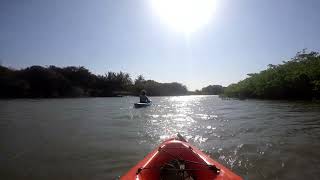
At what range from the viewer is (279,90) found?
1312 inches

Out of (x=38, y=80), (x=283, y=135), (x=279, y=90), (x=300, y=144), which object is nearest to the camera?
(x=300, y=144)

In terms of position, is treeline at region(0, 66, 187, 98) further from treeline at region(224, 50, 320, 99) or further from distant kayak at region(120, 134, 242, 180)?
distant kayak at region(120, 134, 242, 180)

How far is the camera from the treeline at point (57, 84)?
195 feet

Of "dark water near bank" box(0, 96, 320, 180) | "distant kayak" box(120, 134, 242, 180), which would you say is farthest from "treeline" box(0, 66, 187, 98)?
"distant kayak" box(120, 134, 242, 180)

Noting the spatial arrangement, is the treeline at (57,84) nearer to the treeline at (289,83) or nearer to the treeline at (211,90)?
the treeline at (211,90)

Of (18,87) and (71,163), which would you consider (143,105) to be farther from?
(18,87)

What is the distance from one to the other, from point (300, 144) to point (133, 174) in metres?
5.77

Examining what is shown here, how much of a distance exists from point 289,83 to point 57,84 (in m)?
47.5

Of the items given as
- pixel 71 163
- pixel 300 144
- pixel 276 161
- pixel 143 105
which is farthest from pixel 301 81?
pixel 71 163

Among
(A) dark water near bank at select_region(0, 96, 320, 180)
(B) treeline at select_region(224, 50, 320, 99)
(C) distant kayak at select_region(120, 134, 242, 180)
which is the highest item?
(B) treeline at select_region(224, 50, 320, 99)

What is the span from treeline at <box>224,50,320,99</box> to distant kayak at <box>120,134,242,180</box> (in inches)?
914

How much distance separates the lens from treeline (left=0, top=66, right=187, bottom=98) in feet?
195

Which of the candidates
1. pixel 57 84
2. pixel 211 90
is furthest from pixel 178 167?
pixel 211 90

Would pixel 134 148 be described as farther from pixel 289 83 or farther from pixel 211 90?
pixel 211 90
